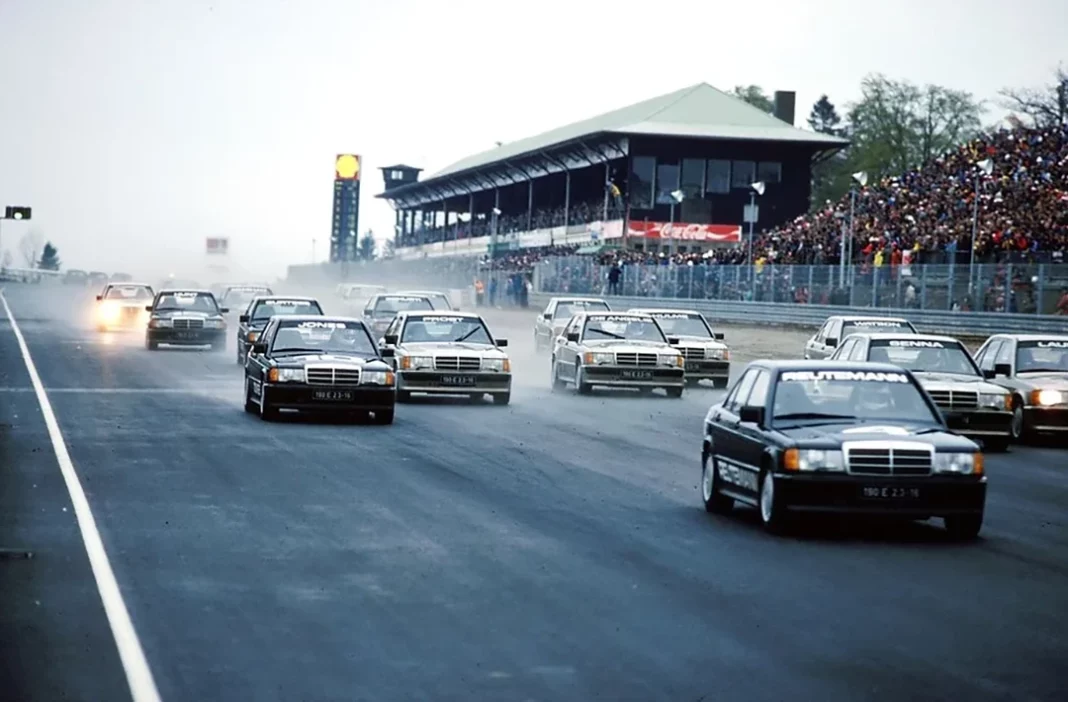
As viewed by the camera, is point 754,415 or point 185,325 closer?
point 754,415

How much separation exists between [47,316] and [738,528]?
196ft

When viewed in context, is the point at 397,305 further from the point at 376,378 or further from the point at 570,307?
the point at 376,378

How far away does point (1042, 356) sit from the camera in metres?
24.5

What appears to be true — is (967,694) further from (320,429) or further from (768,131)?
(768,131)

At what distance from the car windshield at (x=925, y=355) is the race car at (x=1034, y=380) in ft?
1.14

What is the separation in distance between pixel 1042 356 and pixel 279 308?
17.6m

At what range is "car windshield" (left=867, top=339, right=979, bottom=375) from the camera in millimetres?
23078

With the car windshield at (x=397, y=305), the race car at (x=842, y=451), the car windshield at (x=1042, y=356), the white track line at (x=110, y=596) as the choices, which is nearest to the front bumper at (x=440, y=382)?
the car windshield at (x=1042, y=356)

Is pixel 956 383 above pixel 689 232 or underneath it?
underneath

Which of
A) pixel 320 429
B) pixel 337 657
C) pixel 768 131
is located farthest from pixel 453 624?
pixel 768 131

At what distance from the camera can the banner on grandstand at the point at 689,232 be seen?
82.9m

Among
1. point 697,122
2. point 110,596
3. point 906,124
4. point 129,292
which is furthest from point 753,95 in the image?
Result: point 110,596

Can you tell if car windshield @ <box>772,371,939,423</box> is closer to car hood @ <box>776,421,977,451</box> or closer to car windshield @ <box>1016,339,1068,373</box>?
car hood @ <box>776,421,977,451</box>

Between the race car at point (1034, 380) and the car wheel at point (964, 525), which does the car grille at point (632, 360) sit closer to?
the race car at point (1034, 380)
